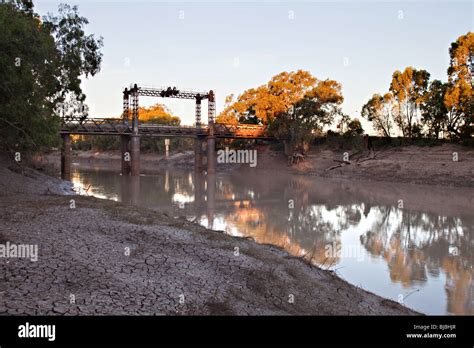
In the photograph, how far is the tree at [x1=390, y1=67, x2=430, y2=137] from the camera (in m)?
44.0

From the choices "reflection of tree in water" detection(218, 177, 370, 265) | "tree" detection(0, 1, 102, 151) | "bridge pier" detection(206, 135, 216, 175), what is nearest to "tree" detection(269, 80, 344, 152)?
"bridge pier" detection(206, 135, 216, 175)

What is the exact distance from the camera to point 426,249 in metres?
14.2

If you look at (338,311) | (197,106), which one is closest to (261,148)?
(197,106)

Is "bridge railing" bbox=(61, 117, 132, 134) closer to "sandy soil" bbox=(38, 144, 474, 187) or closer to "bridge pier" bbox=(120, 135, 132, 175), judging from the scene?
"bridge pier" bbox=(120, 135, 132, 175)

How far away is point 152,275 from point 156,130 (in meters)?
39.4

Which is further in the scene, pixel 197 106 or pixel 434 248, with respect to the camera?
pixel 197 106

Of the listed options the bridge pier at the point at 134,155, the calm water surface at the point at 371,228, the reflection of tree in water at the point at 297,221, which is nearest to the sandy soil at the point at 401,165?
the calm water surface at the point at 371,228

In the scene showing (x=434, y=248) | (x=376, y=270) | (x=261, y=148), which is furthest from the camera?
(x=261, y=148)

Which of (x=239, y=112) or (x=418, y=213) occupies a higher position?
(x=239, y=112)
